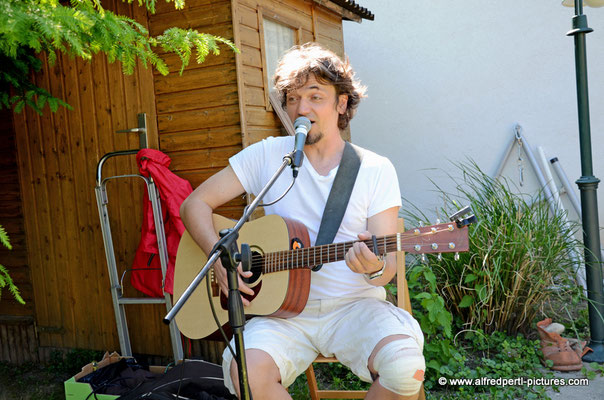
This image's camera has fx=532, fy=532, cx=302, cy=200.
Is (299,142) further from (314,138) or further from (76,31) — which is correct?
(76,31)

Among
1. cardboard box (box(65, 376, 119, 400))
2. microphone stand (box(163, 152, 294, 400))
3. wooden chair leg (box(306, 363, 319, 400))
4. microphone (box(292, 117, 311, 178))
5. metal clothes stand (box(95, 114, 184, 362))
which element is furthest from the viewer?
metal clothes stand (box(95, 114, 184, 362))

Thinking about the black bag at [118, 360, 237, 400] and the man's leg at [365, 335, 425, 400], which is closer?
the man's leg at [365, 335, 425, 400]

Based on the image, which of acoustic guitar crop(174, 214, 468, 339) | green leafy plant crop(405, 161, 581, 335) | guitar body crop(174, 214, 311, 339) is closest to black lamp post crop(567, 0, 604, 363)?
green leafy plant crop(405, 161, 581, 335)

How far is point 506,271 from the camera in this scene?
128 inches

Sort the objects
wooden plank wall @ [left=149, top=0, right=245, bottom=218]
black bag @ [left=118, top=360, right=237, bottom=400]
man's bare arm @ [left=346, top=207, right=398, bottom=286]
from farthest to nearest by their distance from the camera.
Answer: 1. wooden plank wall @ [left=149, top=0, right=245, bottom=218]
2. black bag @ [left=118, top=360, right=237, bottom=400]
3. man's bare arm @ [left=346, top=207, right=398, bottom=286]

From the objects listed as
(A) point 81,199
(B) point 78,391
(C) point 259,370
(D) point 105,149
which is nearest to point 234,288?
(C) point 259,370

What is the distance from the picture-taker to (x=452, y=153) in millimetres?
5840

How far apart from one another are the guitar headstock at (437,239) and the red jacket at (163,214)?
1824mm

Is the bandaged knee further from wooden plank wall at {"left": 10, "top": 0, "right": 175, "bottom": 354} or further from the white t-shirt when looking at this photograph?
wooden plank wall at {"left": 10, "top": 0, "right": 175, "bottom": 354}

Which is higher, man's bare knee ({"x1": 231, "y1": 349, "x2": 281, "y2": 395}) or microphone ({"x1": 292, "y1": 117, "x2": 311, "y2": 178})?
microphone ({"x1": 292, "y1": 117, "x2": 311, "y2": 178})

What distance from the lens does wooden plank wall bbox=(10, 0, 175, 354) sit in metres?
3.67

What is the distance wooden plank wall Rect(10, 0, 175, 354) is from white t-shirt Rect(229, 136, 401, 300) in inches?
64.2

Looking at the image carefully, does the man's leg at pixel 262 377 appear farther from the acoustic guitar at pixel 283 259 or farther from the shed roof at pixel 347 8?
the shed roof at pixel 347 8

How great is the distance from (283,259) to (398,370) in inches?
23.8
